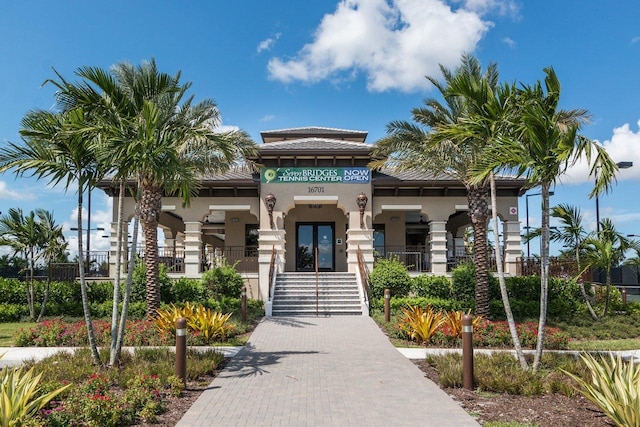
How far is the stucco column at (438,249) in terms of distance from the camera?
2150 cm

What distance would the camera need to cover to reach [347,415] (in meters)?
6.94

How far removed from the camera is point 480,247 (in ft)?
53.8

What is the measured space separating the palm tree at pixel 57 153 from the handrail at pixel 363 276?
1110 cm

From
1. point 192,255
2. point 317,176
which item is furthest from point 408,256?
point 192,255

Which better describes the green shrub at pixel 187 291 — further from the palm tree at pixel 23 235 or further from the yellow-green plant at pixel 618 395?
the yellow-green plant at pixel 618 395

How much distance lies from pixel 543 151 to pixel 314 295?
1183 cm

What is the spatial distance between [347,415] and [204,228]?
82.5 feet

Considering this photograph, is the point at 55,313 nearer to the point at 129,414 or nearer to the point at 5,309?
the point at 5,309

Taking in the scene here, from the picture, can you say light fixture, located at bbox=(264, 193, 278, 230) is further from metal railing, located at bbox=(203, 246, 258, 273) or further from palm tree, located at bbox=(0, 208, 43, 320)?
palm tree, located at bbox=(0, 208, 43, 320)

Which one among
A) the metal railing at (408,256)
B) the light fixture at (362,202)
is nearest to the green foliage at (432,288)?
the metal railing at (408,256)

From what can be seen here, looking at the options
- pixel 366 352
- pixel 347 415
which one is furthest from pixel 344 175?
pixel 347 415

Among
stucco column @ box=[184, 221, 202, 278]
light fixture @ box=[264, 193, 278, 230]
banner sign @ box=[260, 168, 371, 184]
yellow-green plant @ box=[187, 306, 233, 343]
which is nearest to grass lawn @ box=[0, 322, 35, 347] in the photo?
yellow-green plant @ box=[187, 306, 233, 343]

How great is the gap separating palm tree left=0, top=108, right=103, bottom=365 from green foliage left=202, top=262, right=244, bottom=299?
31.2 feet

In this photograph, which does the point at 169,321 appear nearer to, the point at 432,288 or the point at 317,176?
the point at 432,288
